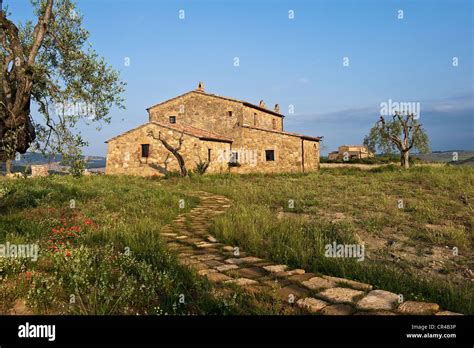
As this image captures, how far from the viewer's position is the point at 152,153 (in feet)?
80.0

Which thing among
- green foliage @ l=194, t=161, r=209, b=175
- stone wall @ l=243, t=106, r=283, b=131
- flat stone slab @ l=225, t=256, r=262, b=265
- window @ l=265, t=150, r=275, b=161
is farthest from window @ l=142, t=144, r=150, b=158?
flat stone slab @ l=225, t=256, r=262, b=265

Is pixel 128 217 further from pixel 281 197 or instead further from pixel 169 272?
pixel 281 197

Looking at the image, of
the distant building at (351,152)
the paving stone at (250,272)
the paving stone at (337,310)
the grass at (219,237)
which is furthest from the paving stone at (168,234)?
the distant building at (351,152)

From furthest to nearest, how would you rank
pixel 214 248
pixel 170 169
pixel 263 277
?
pixel 170 169 < pixel 214 248 < pixel 263 277

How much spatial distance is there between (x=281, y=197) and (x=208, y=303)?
836cm

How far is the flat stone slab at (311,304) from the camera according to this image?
10.2 feet

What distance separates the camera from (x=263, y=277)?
4.05 meters

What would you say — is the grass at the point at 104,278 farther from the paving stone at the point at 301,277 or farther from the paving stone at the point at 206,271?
the paving stone at the point at 301,277

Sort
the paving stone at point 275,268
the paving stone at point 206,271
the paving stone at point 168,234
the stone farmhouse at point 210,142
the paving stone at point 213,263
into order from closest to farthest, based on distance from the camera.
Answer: the paving stone at point 206,271 → the paving stone at point 275,268 → the paving stone at point 213,263 → the paving stone at point 168,234 → the stone farmhouse at point 210,142

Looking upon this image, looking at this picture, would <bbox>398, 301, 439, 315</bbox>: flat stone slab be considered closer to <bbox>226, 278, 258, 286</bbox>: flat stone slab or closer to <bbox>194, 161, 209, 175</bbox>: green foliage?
<bbox>226, 278, 258, 286</bbox>: flat stone slab

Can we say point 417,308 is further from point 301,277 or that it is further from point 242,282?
point 242,282

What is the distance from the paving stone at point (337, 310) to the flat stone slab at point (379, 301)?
0.43 ft

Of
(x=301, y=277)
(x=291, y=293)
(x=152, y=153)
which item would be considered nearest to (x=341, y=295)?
(x=291, y=293)
